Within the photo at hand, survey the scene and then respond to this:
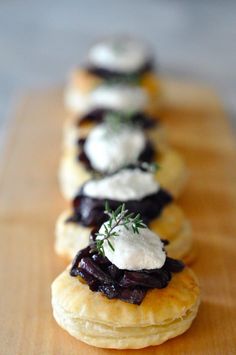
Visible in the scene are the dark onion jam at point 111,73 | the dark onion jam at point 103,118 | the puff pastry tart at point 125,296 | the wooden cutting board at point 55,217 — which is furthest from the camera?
the dark onion jam at point 111,73

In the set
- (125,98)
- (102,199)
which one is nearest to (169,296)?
(102,199)

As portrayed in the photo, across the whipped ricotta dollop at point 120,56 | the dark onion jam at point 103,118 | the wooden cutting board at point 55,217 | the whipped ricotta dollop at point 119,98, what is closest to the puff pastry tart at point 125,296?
the wooden cutting board at point 55,217

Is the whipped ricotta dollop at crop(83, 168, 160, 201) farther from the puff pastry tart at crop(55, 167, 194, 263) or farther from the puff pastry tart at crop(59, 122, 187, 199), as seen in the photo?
the puff pastry tart at crop(59, 122, 187, 199)

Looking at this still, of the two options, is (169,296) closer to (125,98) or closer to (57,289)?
(57,289)

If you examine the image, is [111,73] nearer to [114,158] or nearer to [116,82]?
[116,82]

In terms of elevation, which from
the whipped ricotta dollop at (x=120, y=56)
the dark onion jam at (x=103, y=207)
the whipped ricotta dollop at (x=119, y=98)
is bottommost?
the dark onion jam at (x=103, y=207)

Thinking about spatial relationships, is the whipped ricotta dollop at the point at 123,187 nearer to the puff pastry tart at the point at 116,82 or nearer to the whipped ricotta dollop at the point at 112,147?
the whipped ricotta dollop at the point at 112,147
